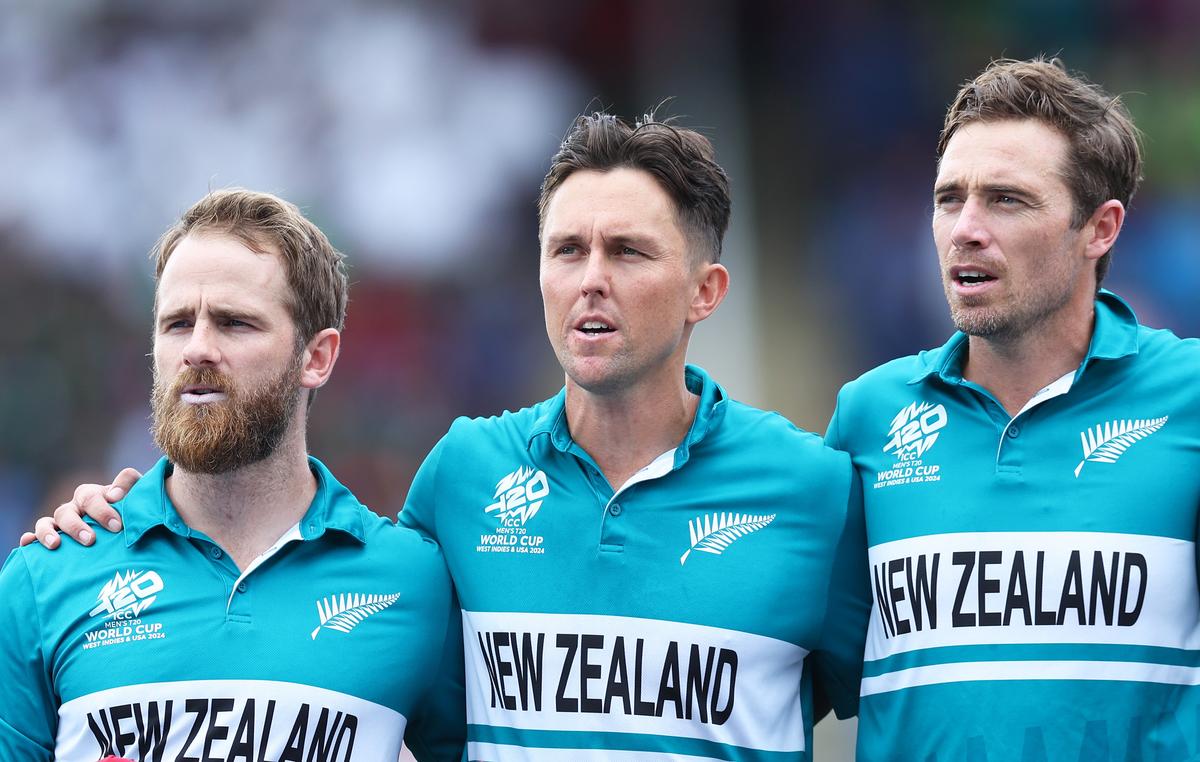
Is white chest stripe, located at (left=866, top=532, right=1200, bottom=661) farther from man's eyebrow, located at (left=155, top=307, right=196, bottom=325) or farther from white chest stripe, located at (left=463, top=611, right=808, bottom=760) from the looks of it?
man's eyebrow, located at (left=155, top=307, right=196, bottom=325)

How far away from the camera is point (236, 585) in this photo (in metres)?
3.72

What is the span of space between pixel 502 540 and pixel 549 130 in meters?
8.72

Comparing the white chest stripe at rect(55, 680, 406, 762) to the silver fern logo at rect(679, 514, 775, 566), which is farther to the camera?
the silver fern logo at rect(679, 514, 775, 566)

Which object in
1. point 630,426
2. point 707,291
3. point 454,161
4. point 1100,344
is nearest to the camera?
point 1100,344

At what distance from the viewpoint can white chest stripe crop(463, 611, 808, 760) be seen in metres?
3.73

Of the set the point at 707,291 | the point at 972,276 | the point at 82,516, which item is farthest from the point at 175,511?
the point at 972,276

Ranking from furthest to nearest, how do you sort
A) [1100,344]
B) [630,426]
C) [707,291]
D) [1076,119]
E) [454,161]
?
[454,161]
[707,291]
[630,426]
[1076,119]
[1100,344]

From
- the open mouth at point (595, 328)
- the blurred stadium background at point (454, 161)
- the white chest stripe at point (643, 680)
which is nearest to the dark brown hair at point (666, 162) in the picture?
the open mouth at point (595, 328)

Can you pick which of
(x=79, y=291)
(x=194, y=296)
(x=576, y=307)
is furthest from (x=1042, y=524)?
(x=79, y=291)

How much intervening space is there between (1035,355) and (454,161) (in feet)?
28.8

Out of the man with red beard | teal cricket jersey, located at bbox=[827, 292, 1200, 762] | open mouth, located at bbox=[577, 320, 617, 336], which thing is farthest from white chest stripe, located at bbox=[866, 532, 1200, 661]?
the man with red beard

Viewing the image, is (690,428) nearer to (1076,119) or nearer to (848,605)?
(848,605)

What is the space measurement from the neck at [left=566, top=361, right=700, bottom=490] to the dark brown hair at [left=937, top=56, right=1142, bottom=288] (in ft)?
3.68

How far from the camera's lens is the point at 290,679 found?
366cm
